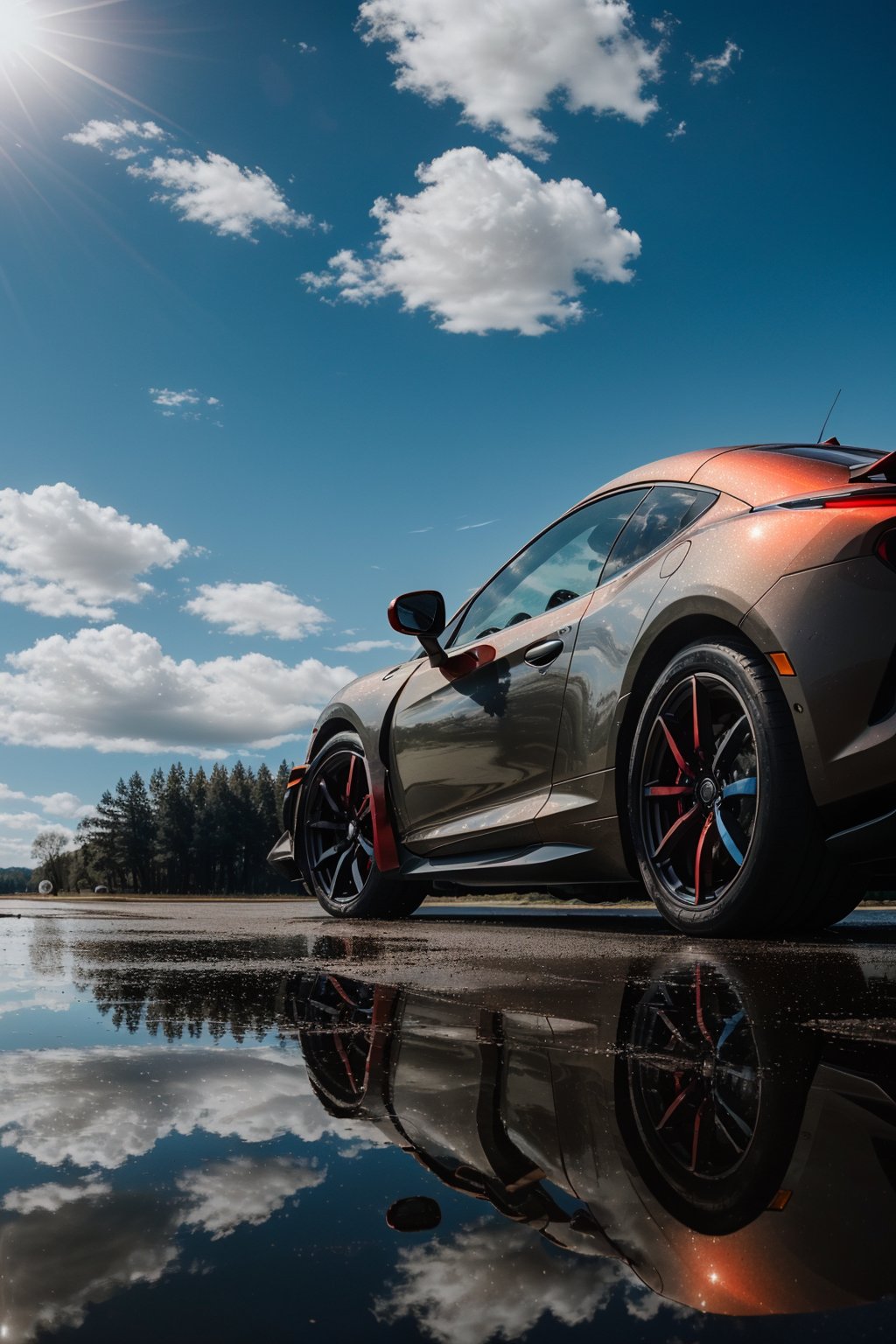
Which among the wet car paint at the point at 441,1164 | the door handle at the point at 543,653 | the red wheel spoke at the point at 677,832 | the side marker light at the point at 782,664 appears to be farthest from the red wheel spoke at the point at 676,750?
the wet car paint at the point at 441,1164

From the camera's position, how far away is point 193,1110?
1284 millimetres

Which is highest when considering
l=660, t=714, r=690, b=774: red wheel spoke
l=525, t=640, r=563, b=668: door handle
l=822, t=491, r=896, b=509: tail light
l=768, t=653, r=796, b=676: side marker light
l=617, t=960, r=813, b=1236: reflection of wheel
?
l=822, t=491, r=896, b=509: tail light

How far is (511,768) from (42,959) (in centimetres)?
204

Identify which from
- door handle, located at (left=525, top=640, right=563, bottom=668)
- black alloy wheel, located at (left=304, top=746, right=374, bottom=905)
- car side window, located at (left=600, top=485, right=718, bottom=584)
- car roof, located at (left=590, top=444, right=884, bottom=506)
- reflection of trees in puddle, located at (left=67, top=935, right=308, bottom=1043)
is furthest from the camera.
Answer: black alloy wheel, located at (left=304, top=746, right=374, bottom=905)

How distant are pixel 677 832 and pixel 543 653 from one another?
105 centimetres

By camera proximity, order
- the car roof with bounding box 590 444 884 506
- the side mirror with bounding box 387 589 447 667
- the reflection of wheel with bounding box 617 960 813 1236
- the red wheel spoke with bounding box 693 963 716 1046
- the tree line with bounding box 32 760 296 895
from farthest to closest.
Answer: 1. the tree line with bounding box 32 760 296 895
2. the side mirror with bounding box 387 589 447 667
3. the car roof with bounding box 590 444 884 506
4. the red wheel spoke with bounding box 693 963 716 1046
5. the reflection of wheel with bounding box 617 960 813 1236

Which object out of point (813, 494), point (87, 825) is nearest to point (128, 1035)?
point (813, 494)

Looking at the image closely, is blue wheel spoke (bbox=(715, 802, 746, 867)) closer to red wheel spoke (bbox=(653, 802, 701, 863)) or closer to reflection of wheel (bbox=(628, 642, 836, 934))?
reflection of wheel (bbox=(628, 642, 836, 934))

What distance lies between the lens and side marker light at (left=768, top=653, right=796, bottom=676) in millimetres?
3152

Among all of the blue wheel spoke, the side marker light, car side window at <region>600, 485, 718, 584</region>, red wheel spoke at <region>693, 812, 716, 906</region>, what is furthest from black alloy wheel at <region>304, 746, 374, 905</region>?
the side marker light

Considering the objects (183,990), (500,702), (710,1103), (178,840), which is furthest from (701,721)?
(178,840)

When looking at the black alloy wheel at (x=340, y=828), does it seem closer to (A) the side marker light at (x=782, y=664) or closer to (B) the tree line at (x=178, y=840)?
(A) the side marker light at (x=782, y=664)

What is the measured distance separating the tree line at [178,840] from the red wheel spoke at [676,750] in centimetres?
11273

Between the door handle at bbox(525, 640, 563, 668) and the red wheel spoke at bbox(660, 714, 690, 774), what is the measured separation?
0.73 m
